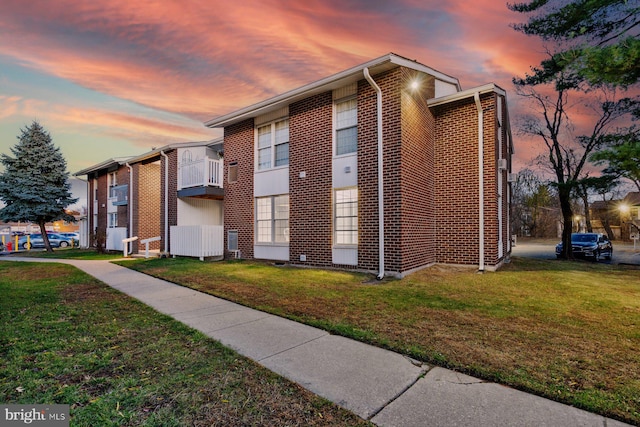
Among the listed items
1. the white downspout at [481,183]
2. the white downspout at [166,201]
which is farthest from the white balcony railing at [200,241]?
the white downspout at [481,183]

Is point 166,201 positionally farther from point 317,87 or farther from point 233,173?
point 317,87

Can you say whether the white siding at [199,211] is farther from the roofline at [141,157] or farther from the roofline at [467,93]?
the roofline at [467,93]

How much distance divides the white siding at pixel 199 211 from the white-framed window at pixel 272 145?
514 centimetres

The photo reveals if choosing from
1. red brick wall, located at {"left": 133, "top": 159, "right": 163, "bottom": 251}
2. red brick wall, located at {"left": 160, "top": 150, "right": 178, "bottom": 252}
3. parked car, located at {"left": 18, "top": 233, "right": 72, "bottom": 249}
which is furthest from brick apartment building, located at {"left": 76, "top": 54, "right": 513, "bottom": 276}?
parked car, located at {"left": 18, "top": 233, "right": 72, "bottom": 249}

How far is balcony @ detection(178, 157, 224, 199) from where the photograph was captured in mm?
12922

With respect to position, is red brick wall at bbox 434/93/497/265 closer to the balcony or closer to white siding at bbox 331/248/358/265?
white siding at bbox 331/248/358/265

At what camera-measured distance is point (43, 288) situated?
7.19 meters

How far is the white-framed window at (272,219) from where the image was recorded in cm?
1088

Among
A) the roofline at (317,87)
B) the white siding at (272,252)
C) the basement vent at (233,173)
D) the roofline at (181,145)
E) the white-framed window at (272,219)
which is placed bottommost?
the white siding at (272,252)

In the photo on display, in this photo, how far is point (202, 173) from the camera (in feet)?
43.0

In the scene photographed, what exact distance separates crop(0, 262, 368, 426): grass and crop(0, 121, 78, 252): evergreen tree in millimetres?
23289

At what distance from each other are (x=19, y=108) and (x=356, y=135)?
1272 centimetres

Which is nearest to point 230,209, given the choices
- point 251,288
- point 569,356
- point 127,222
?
point 251,288

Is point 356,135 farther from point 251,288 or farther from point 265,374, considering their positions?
point 265,374
